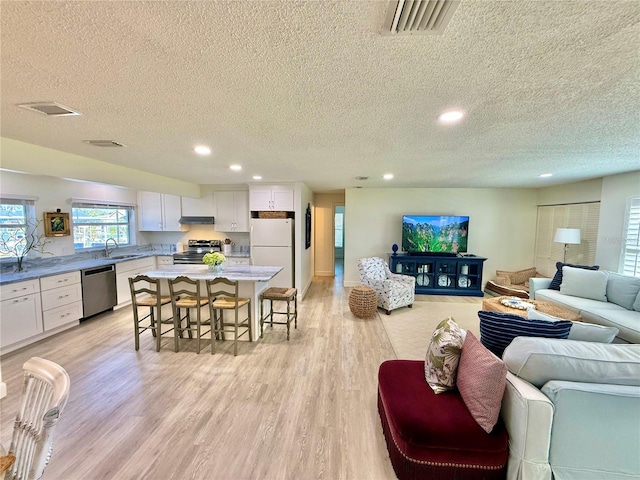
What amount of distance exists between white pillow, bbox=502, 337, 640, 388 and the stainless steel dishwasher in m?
5.33

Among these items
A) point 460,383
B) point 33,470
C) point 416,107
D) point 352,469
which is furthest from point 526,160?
point 33,470

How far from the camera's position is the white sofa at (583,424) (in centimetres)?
139

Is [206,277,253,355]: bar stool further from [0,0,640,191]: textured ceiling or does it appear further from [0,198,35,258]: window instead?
[0,198,35,258]: window

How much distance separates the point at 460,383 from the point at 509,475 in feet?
1.59

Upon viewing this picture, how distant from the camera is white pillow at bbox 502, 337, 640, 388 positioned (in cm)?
143

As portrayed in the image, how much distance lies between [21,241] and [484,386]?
5.75 m

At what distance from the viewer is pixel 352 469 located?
5.57ft

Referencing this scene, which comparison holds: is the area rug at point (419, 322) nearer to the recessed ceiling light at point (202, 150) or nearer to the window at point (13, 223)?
the recessed ceiling light at point (202, 150)

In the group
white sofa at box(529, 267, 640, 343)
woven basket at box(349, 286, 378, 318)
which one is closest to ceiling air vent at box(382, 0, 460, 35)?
woven basket at box(349, 286, 378, 318)

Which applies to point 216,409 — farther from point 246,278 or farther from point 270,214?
point 270,214

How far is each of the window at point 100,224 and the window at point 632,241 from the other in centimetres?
891

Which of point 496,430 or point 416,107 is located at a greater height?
point 416,107

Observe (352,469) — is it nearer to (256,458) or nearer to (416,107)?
(256,458)

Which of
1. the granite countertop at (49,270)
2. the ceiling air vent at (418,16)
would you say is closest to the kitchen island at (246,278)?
the granite countertop at (49,270)
